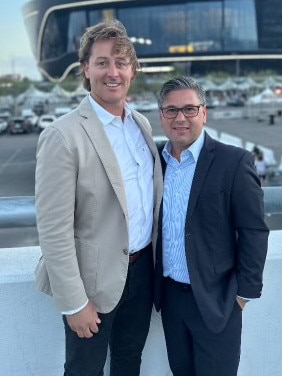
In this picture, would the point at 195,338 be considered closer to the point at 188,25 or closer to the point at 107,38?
the point at 107,38

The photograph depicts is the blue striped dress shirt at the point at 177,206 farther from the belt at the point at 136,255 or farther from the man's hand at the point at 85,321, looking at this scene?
the man's hand at the point at 85,321

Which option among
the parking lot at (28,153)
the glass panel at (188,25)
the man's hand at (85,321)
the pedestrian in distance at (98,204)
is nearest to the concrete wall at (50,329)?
the pedestrian in distance at (98,204)

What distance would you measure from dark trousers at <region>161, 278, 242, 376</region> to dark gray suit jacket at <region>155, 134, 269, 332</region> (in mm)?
57

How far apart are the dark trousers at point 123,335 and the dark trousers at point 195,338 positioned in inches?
3.8

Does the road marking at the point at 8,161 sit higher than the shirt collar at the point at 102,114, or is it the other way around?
the shirt collar at the point at 102,114

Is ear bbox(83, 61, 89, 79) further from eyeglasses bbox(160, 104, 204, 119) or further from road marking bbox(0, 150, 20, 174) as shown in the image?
road marking bbox(0, 150, 20, 174)

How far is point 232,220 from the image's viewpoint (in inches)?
75.1

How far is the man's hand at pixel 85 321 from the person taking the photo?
6.04 ft

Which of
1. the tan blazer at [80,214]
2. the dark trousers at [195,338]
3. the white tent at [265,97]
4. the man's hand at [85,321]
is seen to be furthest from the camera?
the white tent at [265,97]

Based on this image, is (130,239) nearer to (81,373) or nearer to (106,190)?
(106,190)

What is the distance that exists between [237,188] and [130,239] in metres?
0.46

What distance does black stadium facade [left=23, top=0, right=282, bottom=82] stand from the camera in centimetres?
6124

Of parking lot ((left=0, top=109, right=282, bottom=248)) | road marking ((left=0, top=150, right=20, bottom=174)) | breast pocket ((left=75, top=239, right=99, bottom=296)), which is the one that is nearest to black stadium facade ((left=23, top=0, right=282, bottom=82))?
parking lot ((left=0, top=109, right=282, bottom=248))

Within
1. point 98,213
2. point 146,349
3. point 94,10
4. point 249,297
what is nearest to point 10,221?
point 98,213
